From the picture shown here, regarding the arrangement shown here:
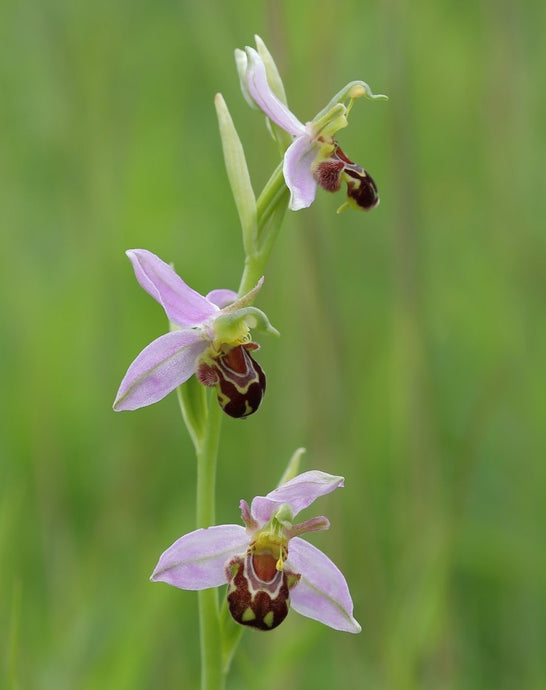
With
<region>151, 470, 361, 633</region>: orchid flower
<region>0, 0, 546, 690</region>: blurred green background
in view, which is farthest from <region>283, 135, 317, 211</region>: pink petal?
<region>0, 0, 546, 690</region>: blurred green background

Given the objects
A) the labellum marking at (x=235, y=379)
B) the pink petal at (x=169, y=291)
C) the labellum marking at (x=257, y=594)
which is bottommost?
the labellum marking at (x=257, y=594)

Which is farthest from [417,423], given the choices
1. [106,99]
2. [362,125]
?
[362,125]

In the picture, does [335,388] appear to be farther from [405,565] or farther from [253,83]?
[253,83]

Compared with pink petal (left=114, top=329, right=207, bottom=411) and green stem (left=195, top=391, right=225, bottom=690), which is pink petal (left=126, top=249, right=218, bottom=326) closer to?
pink petal (left=114, top=329, right=207, bottom=411)

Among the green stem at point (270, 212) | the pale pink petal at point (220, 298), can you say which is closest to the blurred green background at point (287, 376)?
the pale pink petal at point (220, 298)

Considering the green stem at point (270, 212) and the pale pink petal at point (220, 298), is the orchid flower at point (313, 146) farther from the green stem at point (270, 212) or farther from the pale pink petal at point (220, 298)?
the pale pink petal at point (220, 298)

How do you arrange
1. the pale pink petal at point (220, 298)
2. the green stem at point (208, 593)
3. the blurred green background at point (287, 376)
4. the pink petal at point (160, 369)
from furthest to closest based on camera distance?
the blurred green background at point (287, 376) → the pale pink petal at point (220, 298) → the green stem at point (208, 593) → the pink petal at point (160, 369)
